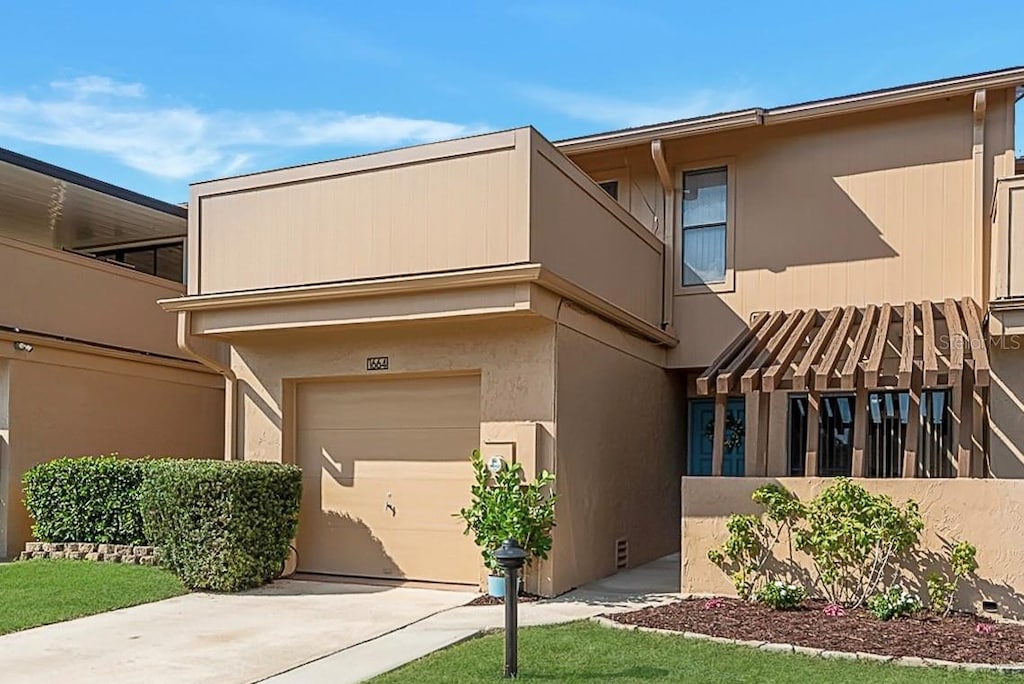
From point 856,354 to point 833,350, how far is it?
1.26ft

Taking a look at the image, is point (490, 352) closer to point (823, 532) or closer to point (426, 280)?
point (426, 280)

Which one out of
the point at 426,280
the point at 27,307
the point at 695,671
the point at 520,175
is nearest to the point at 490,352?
the point at 426,280

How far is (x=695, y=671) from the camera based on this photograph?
22.6 ft

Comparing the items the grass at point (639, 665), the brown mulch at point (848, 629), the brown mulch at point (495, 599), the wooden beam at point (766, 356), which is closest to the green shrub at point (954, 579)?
the brown mulch at point (848, 629)

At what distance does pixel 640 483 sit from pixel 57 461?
810 cm

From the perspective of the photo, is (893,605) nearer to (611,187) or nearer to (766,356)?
(766,356)

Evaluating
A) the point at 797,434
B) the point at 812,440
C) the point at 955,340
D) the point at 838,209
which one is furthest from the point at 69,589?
the point at 838,209

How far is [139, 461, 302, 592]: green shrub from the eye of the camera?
10414 millimetres

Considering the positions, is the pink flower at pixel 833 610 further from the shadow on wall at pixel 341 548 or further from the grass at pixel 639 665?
the shadow on wall at pixel 341 548

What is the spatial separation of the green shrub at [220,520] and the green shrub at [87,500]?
114 cm

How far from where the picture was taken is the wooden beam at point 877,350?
958 centimetres

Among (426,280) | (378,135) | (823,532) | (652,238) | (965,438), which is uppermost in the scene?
(378,135)

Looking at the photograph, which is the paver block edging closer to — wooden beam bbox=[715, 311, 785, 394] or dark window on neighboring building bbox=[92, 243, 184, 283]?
wooden beam bbox=[715, 311, 785, 394]

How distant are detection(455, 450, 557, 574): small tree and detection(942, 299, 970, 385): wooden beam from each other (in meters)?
4.25
